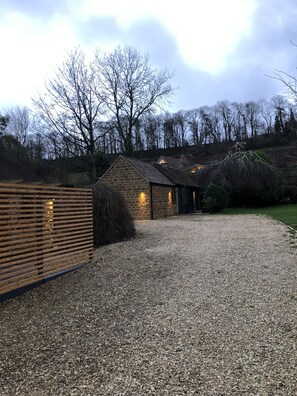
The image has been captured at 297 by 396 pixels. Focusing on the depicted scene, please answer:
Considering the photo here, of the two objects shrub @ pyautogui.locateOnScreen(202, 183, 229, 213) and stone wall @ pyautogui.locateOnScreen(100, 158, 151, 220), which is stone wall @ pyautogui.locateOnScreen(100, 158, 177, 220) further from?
shrub @ pyautogui.locateOnScreen(202, 183, 229, 213)

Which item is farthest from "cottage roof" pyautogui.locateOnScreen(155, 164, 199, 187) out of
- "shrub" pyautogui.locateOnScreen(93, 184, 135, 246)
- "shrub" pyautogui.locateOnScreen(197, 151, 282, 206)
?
"shrub" pyautogui.locateOnScreen(93, 184, 135, 246)

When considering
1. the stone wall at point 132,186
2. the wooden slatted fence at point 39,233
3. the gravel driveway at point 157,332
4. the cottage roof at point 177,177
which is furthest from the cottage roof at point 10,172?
the cottage roof at point 177,177

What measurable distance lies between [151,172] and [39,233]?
19.0 meters

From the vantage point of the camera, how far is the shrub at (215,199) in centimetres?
2659

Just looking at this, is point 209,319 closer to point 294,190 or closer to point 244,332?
point 244,332

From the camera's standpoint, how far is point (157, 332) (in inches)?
155

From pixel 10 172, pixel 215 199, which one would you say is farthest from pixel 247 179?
pixel 10 172

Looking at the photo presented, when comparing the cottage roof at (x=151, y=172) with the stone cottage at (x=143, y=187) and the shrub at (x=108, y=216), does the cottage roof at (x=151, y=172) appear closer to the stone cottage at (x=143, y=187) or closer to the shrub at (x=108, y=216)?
the stone cottage at (x=143, y=187)

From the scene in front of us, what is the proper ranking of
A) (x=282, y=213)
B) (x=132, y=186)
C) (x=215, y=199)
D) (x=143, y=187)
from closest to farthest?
1. (x=282, y=213)
2. (x=143, y=187)
3. (x=132, y=186)
4. (x=215, y=199)

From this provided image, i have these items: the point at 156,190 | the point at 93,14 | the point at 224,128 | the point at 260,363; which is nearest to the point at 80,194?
the point at 93,14

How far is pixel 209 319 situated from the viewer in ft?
14.1

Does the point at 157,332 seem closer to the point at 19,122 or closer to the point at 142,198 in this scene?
the point at 142,198

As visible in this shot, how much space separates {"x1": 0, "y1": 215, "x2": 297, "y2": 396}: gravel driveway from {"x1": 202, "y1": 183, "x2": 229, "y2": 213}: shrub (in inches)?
754

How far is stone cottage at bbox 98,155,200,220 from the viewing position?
74.2 ft
